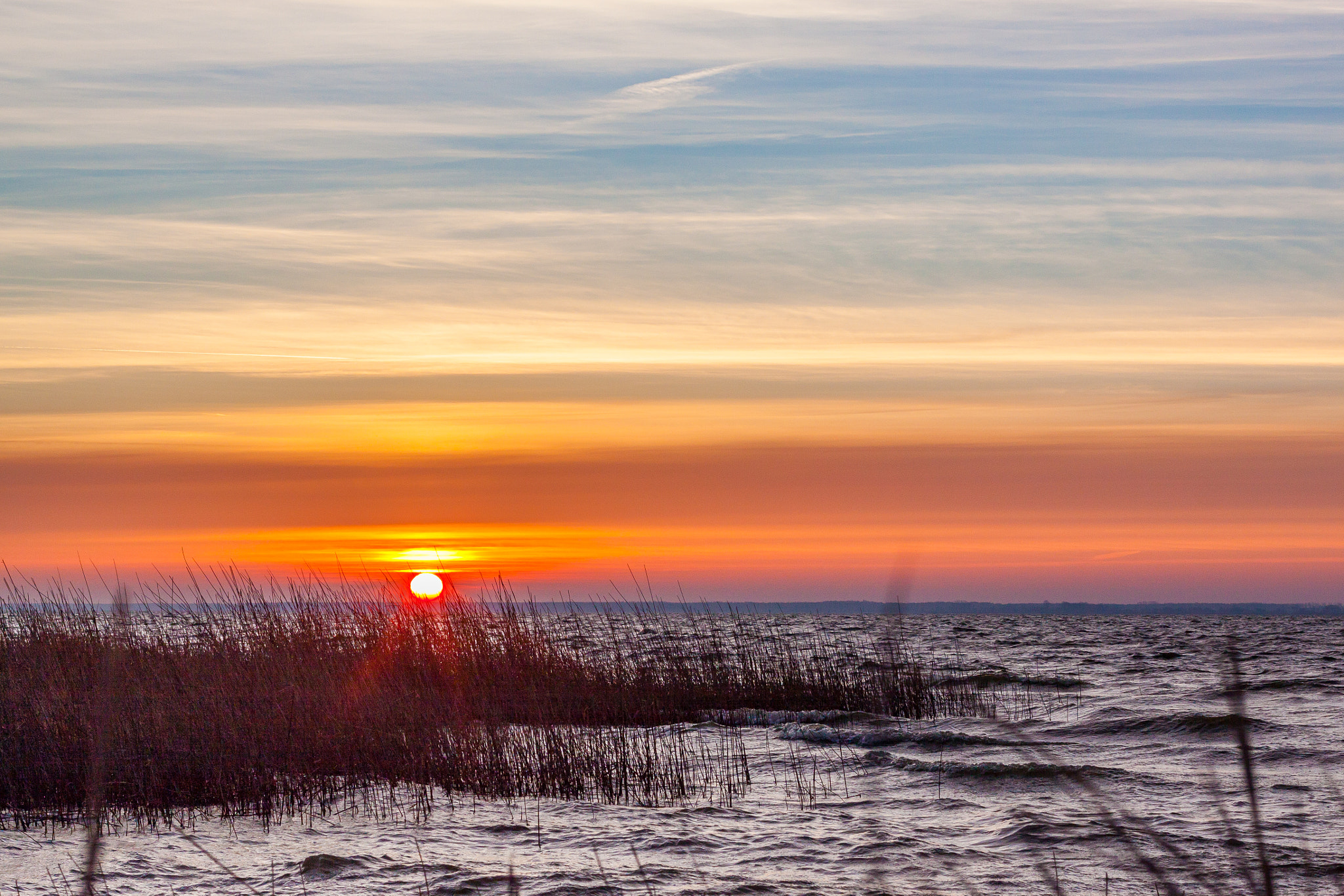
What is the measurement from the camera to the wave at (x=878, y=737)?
1251 cm

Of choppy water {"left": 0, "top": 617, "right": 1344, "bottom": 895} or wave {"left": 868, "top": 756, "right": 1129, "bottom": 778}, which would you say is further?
wave {"left": 868, "top": 756, "right": 1129, "bottom": 778}

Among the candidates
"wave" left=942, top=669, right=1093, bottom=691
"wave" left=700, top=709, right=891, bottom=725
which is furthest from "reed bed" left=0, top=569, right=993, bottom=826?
"wave" left=942, top=669, right=1093, bottom=691

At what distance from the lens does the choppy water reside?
693cm

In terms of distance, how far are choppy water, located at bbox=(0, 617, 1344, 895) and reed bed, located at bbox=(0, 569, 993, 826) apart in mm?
507

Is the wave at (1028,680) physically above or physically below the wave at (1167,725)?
above

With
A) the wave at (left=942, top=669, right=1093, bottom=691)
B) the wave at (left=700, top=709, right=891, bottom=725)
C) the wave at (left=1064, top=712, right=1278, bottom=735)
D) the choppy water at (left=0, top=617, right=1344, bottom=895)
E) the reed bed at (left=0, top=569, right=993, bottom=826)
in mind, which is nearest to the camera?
the choppy water at (left=0, top=617, right=1344, bottom=895)

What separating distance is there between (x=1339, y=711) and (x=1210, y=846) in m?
9.57

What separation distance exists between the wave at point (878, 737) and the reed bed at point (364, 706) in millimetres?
952

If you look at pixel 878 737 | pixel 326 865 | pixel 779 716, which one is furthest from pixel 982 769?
pixel 326 865

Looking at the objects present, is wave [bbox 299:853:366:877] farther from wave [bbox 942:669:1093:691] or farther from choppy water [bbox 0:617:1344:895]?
wave [bbox 942:669:1093:691]

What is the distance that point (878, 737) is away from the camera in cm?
1291

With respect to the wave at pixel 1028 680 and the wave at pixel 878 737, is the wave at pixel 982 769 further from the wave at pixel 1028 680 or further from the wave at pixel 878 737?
the wave at pixel 1028 680

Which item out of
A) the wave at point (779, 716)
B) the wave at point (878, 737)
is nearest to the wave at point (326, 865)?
the wave at point (878, 737)

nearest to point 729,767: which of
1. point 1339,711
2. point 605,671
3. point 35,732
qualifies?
point 605,671
